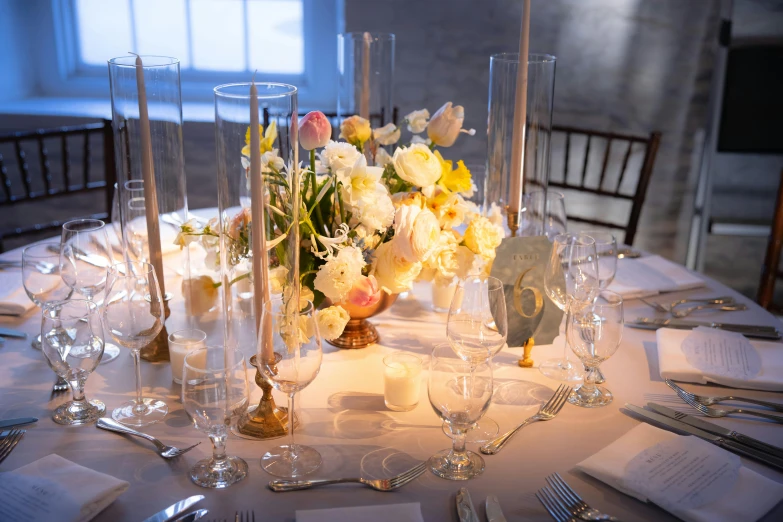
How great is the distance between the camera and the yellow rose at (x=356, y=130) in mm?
1500

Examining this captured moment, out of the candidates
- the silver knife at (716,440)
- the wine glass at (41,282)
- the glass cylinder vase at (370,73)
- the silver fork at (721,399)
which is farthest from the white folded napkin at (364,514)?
the glass cylinder vase at (370,73)

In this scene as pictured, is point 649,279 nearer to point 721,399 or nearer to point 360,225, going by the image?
point 721,399

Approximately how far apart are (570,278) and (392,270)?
0.33 m

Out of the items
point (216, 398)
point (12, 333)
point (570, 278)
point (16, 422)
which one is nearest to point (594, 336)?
point (570, 278)

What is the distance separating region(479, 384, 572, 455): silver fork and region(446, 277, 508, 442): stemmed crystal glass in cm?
4

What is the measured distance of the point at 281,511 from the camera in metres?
1.04

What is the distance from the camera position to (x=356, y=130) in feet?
4.93

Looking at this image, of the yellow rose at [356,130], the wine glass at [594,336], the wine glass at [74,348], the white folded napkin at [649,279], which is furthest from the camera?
the white folded napkin at [649,279]

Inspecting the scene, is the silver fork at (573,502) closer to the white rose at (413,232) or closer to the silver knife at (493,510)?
the silver knife at (493,510)

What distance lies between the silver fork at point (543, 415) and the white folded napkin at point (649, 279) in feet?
1.44

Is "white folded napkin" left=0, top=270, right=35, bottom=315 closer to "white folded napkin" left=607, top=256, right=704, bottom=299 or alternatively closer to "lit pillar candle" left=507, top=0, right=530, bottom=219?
"lit pillar candle" left=507, top=0, right=530, bottom=219

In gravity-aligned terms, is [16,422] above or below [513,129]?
below

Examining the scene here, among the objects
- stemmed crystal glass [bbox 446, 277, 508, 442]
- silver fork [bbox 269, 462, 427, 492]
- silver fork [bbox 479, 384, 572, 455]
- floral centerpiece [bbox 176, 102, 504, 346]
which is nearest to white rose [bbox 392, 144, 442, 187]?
floral centerpiece [bbox 176, 102, 504, 346]

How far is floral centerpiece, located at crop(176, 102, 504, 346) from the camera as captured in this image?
1293 mm
